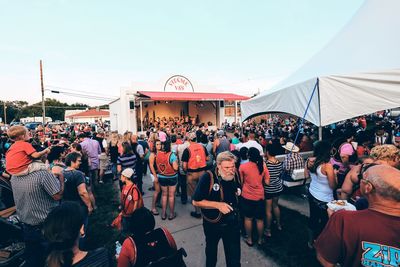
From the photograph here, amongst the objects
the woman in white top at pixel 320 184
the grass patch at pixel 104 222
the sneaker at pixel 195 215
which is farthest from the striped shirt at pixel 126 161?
the woman in white top at pixel 320 184

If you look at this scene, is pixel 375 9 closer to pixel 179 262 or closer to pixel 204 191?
pixel 204 191

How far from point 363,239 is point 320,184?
5.77 ft

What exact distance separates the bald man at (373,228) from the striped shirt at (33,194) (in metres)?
2.75

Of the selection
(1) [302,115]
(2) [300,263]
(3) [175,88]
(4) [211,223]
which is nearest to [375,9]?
(1) [302,115]

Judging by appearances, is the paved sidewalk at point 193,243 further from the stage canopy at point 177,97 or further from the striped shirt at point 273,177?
the stage canopy at point 177,97

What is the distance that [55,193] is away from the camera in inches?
94.0

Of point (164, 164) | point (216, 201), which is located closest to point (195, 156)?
point (164, 164)

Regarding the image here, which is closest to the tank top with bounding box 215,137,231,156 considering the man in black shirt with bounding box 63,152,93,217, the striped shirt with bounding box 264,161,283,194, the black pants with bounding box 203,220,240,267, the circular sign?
the striped shirt with bounding box 264,161,283,194

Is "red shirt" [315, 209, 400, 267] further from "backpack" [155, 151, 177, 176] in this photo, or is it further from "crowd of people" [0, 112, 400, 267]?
"backpack" [155, 151, 177, 176]

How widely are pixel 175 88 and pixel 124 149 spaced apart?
13880 mm

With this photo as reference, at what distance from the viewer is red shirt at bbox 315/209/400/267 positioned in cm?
119

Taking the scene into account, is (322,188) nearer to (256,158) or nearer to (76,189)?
(256,158)

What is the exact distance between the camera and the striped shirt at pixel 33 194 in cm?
232

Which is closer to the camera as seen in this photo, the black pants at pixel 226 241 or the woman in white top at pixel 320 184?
the black pants at pixel 226 241
